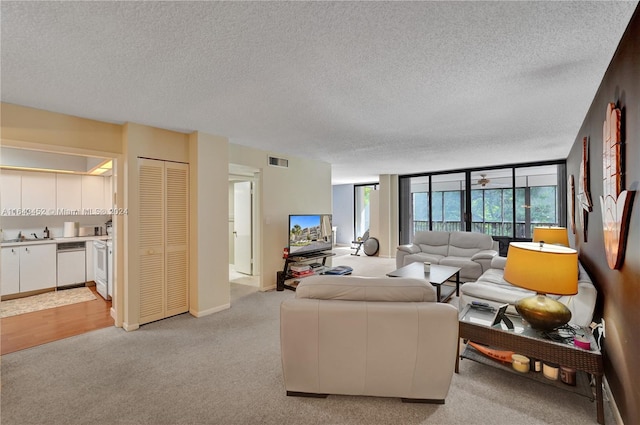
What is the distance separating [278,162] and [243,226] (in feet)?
5.56

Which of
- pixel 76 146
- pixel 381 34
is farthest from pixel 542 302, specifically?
Result: pixel 76 146

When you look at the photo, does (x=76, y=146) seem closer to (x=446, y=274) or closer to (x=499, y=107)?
(x=499, y=107)

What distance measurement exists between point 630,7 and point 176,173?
13.3ft

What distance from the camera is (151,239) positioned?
3371mm

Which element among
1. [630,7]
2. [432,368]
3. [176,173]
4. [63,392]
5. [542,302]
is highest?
[630,7]

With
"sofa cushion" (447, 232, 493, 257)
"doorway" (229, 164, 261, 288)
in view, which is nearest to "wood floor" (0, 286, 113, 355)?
"doorway" (229, 164, 261, 288)

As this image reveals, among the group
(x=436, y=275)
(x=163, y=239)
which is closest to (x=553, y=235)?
(x=436, y=275)

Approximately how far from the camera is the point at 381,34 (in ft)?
5.20

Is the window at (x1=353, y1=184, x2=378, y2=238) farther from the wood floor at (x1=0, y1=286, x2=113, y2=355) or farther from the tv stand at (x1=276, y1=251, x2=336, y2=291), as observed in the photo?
the wood floor at (x1=0, y1=286, x2=113, y2=355)

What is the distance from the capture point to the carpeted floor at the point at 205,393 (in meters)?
1.81

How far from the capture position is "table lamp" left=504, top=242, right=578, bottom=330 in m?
1.84

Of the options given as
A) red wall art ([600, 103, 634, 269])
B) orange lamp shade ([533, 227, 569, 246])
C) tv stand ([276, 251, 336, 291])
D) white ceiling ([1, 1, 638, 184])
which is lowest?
tv stand ([276, 251, 336, 291])

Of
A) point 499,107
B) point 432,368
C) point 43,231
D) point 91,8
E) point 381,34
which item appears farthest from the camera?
point 43,231

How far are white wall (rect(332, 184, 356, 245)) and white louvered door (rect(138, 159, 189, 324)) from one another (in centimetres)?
700
